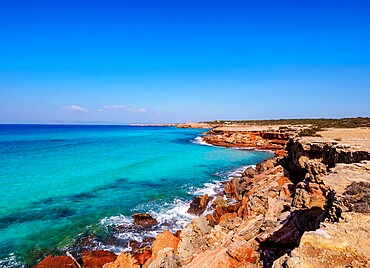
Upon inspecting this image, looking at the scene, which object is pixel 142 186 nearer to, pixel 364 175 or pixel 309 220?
pixel 309 220

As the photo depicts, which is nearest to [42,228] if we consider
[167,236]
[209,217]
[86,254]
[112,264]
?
[86,254]

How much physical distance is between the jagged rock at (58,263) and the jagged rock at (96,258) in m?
0.53

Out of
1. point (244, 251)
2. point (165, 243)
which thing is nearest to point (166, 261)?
point (165, 243)

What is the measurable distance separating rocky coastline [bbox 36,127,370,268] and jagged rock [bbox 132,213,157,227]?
0.06m

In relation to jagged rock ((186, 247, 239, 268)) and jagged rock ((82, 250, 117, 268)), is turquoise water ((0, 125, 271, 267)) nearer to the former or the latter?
jagged rock ((82, 250, 117, 268))

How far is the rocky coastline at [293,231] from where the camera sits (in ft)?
14.5

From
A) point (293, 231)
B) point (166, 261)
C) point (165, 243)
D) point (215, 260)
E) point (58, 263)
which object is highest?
point (293, 231)

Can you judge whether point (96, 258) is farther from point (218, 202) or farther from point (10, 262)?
point (218, 202)

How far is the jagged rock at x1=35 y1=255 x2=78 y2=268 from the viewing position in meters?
10.7

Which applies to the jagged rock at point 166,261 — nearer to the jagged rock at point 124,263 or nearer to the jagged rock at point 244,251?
the jagged rock at point 124,263

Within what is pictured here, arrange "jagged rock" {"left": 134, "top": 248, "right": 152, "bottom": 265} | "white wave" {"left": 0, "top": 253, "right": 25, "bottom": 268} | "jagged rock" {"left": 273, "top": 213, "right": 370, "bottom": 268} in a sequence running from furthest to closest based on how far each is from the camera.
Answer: "white wave" {"left": 0, "top": 253, "right": 25, "bottom": 268} < "jagged rock" {"left": 134, "top": 248, "right": 152, "bottom": 265} < "jagged rock" {"left": 273, "top": 213, "right": 370, "bottom": 268}

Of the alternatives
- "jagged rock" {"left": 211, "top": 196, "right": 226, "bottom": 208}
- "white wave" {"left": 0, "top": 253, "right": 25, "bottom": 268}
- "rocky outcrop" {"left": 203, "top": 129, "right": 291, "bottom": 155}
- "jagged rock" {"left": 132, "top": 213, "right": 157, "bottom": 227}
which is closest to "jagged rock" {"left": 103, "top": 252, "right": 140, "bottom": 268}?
"white wave" {"left": 0, "top": 253, "right": 25, "bottom": 268}

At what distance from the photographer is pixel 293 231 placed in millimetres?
7836

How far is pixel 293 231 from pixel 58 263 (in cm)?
970
